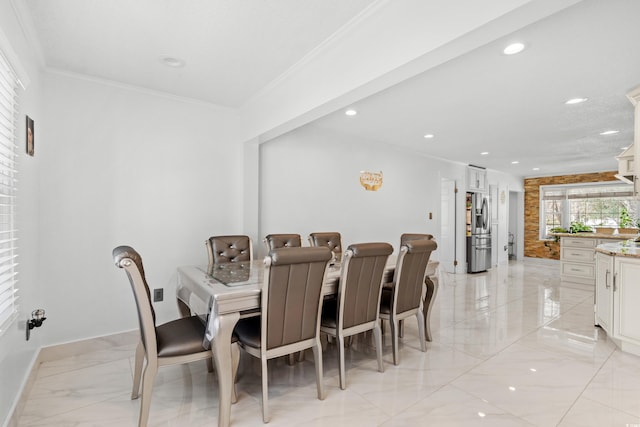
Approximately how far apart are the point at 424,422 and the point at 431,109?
118 inches

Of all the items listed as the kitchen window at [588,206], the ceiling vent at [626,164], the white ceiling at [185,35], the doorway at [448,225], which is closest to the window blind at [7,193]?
the white ceiling at [185,35]

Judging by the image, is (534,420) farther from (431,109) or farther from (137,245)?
(137,245)

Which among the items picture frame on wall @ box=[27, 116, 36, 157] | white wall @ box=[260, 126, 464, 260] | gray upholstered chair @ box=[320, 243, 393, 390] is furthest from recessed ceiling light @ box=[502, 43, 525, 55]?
picture frame on wall @ box=[27, 116, 36, 157]

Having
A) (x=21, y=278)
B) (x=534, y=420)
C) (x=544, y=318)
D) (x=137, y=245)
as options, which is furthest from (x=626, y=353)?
(x=21, y=278)

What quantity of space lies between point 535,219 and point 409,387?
8.58 meters

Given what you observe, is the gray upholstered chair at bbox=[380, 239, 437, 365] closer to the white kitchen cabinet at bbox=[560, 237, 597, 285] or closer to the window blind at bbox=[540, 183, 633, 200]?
the white kitchen cabinet at bbox=[560, 237, 597, 285]

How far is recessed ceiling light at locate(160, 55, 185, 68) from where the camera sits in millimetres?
2583

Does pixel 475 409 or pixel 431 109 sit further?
pixel 431 109

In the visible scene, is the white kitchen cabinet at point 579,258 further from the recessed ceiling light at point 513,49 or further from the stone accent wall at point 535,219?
the recessed ceiling light at point 513,49

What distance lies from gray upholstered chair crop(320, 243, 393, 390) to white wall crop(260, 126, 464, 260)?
2.00m

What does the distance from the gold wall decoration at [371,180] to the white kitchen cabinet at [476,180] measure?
2816mm

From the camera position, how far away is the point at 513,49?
229 centimetres

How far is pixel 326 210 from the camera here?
183 inches

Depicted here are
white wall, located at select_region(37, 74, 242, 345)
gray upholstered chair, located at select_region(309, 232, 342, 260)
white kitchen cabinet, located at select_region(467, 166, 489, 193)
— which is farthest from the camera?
white kitchen cabinet, located at select_region(467, 166, 489, 193)
